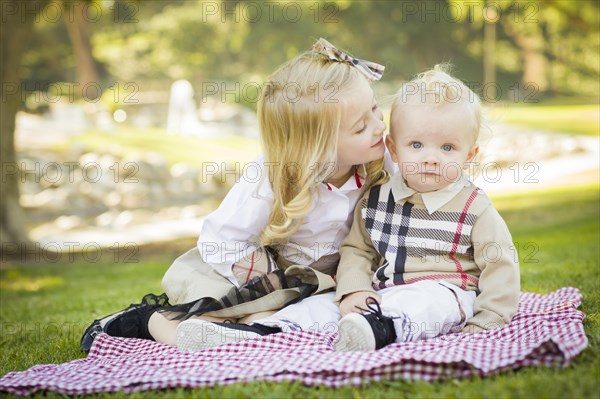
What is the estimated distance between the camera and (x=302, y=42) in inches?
957

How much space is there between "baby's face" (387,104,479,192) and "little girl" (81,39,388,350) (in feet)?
0.48

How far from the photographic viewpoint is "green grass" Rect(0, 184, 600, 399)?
174 centimetres

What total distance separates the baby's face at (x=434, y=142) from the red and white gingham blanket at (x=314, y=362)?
0.56 metres

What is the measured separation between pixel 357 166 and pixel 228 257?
2.02 ft

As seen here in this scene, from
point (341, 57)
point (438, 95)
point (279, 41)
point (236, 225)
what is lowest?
point (236, 225)

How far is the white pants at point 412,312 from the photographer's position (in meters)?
2.20

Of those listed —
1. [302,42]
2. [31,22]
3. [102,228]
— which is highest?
[302,42]

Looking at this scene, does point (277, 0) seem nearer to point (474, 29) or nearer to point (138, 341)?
point (474, 29)

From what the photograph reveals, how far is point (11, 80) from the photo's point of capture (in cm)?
595

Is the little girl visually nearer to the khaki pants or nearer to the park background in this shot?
the khaki pants

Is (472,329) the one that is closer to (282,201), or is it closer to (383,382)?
(383,382)

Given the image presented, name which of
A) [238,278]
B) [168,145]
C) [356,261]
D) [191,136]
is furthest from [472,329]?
[191,136]

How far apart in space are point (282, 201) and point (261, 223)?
12 centimetres

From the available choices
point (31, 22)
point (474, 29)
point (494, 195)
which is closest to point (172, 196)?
point (494, 195)
